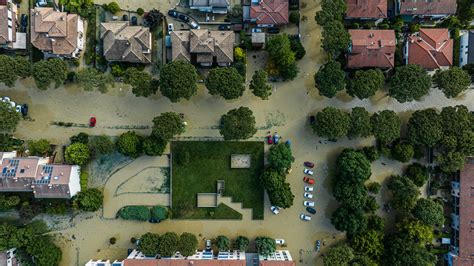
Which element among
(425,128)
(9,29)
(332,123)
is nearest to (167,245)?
(332,123)

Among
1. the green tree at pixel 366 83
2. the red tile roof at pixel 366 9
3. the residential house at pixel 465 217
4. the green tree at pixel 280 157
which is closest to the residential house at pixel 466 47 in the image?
the red tile roof at pixel 366 9

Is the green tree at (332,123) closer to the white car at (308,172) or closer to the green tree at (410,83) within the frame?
the white car at (308,172)

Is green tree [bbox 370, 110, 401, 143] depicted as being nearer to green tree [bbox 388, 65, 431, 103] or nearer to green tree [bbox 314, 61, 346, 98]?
green tree [bbox 388, 65, 431, 103]

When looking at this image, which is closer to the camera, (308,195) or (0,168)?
(0,168)

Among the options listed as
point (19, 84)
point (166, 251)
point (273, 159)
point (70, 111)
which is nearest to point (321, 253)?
point (273, 159)

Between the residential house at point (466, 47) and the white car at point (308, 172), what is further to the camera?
the white car at point (308, 172)

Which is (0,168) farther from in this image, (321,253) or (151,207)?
(321,253)
